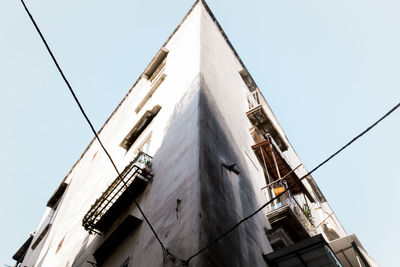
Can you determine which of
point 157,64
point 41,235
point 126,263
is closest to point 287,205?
point 126,263

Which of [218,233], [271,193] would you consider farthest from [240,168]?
[218,233]

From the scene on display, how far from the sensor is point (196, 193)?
6680 mm

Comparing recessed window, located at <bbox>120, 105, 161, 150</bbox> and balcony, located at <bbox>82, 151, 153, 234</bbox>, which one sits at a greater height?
recessed window, located at <bbox>120, 105, 161, 150</bbox>

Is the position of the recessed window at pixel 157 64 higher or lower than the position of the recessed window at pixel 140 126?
higher

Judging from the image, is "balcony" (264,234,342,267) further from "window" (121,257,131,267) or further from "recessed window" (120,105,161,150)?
"recessed window" (120,105,161,150)

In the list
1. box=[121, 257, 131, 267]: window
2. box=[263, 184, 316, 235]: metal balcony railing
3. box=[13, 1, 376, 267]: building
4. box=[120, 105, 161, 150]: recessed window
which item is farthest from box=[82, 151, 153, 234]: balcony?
box=[263, 184, 316, 235]: metal balcony railing

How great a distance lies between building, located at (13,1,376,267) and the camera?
667 cm

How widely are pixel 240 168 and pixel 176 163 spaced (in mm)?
2160

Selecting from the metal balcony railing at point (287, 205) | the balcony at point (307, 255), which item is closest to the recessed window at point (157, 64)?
the metal balcony railing at point (287, 205)

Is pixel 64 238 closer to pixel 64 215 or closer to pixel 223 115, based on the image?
pixel 64 215

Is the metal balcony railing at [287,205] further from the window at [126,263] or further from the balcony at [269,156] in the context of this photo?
the window at [126,263]

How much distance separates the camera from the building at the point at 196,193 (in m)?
6.67

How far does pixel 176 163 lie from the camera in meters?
8.34

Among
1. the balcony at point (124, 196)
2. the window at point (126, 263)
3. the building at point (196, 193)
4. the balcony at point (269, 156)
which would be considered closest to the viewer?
the building at point (196, 193)
